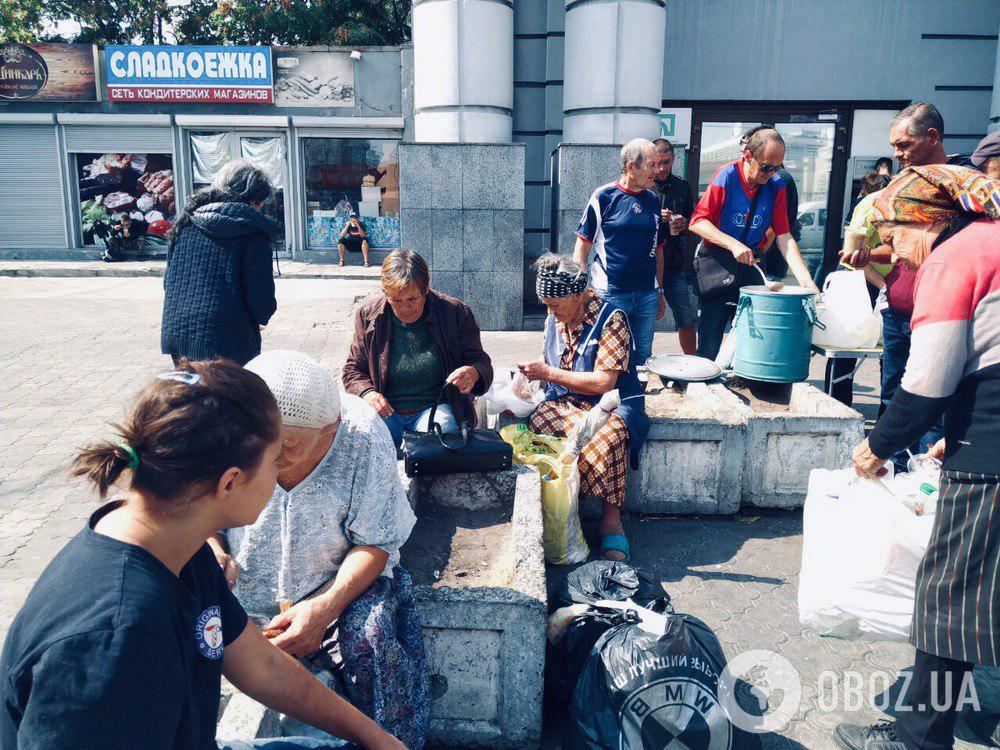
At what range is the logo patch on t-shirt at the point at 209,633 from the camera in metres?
1.41

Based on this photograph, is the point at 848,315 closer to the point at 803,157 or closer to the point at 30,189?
the point at 803,157

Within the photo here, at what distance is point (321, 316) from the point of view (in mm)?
10727

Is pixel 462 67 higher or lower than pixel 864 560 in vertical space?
higher

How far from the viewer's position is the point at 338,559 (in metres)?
2.26

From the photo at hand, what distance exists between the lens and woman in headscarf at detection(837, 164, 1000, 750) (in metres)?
2.10

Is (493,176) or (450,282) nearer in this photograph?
(493,176)

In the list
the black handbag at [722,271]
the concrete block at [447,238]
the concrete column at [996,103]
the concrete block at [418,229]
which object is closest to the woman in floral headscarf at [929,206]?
the black handbag at [722,271]

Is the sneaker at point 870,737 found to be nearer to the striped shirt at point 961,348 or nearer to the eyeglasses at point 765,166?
the striped shirt at point 961,348

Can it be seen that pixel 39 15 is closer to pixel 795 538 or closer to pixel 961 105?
pixel 961 105

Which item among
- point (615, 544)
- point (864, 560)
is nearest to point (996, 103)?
point (615, 544)

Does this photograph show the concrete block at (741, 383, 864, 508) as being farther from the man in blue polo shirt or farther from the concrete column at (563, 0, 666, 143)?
the concrete column at (563, 0, 666, 143)

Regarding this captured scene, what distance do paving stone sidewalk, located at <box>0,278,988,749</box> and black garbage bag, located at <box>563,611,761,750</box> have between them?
1.43ft

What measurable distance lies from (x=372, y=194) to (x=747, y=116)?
916 cm

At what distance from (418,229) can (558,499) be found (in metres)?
5.50
